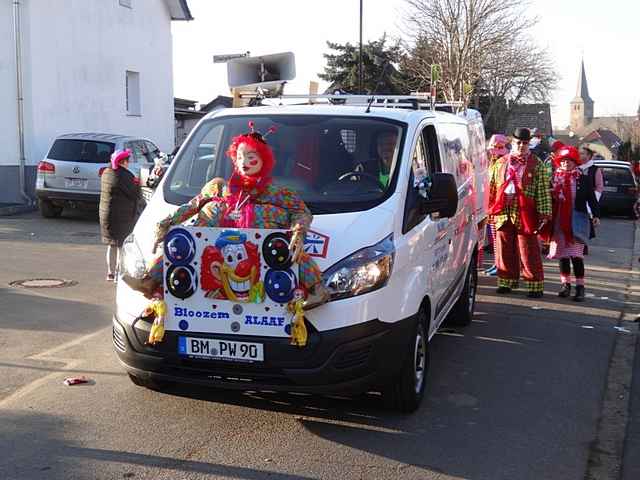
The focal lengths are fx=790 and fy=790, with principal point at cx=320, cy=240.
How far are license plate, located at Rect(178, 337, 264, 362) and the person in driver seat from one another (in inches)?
58.6

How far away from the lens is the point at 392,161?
5547mm

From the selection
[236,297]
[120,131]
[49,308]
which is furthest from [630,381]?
[120,131]

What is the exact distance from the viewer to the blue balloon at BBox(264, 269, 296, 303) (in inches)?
181

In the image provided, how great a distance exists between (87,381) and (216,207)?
187 centimetres

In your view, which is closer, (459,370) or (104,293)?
(459,370)

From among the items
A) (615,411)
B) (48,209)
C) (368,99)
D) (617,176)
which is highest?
(368,99)

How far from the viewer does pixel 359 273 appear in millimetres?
4691

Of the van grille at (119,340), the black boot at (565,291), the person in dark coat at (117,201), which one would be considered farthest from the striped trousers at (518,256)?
the van grille at (119,340)

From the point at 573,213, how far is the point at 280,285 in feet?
19.9

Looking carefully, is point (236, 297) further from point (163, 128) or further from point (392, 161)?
point (163, 128)

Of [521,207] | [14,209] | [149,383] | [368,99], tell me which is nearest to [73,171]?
[14,209]

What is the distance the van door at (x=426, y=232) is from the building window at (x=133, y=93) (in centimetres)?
1983

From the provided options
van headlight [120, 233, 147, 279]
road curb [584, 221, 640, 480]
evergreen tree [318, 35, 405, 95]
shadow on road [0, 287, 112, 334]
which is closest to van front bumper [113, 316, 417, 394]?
van headlight [120, 233, 147, 279]

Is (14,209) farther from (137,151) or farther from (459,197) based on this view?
(459,197)
